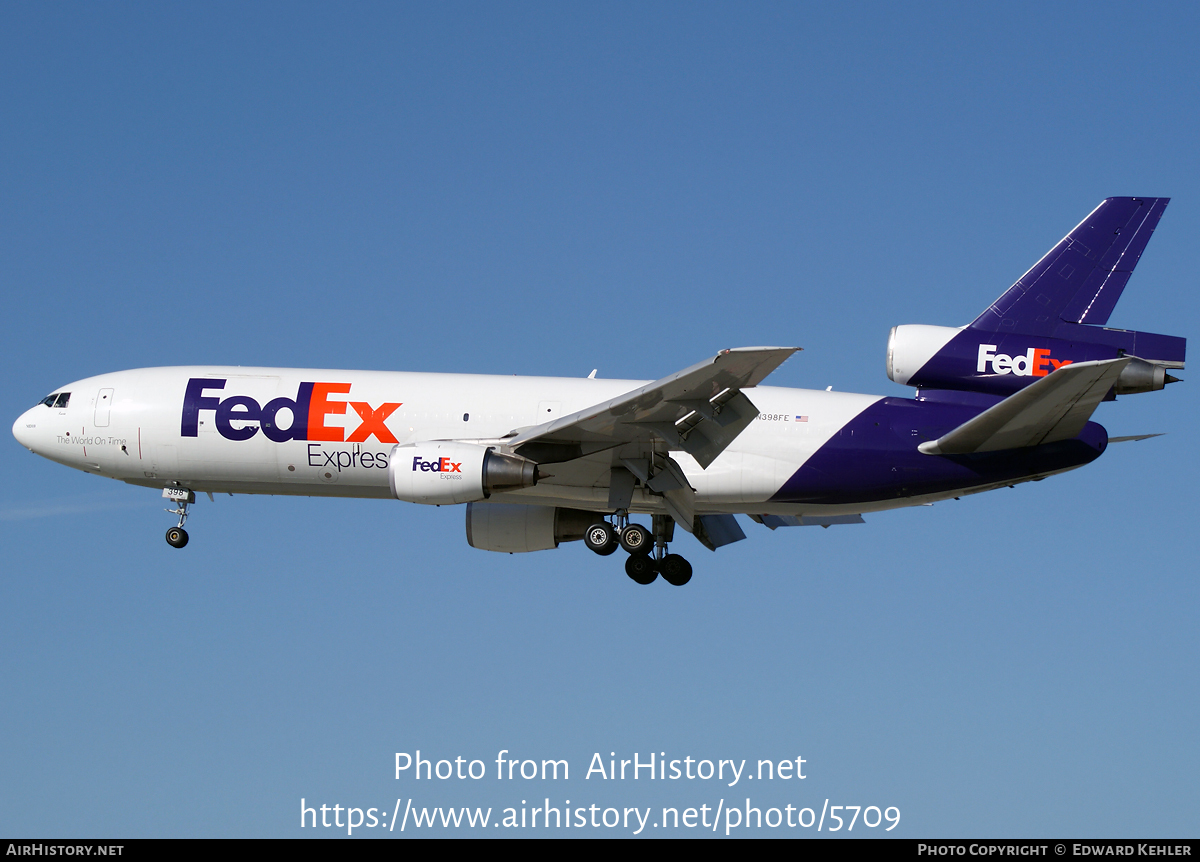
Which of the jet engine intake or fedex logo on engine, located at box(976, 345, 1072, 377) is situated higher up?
fedex logo on engine, located at box(976, 345, 1072, 377)

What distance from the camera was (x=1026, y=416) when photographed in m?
26.7

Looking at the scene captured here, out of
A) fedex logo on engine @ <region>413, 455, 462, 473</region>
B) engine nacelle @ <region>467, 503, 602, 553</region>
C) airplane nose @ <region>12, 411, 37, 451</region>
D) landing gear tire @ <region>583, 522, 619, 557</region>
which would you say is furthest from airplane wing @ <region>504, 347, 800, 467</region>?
airplane nose @ <region>12, 411, 37, 451</region>

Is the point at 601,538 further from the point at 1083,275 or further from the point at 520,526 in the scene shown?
the point at 1083,275

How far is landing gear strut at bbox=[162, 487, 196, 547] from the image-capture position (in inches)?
1241

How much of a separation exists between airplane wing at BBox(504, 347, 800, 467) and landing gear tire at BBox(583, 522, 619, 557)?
2486 mm

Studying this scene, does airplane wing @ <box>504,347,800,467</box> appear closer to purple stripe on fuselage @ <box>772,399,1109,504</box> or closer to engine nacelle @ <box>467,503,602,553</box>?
purple stripe on fuselage @ <box>772,399,1109,504</box>

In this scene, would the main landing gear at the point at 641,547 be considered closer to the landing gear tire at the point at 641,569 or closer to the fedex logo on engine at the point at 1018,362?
the landing gear tire at the point at 641,569

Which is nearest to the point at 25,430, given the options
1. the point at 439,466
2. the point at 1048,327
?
the point at 439,466

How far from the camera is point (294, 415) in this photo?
2972 centimetres

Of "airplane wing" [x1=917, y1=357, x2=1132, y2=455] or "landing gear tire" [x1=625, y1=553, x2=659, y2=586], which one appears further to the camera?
"landing gear tire" [x1=625, y1=553, x2=659, y2=586]

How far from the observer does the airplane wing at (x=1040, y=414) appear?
24.7 meters

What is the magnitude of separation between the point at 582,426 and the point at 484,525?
688 cm

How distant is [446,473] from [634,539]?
5.59 meters

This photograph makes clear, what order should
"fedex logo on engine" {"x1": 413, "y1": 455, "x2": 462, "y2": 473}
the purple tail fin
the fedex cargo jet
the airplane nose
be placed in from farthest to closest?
the airplane nose
the purple tail fin
the fedex cargo jet
"fedex logo on engine" {"x1": 413, "y1": 455, "x2": 462, "y2": 473}
